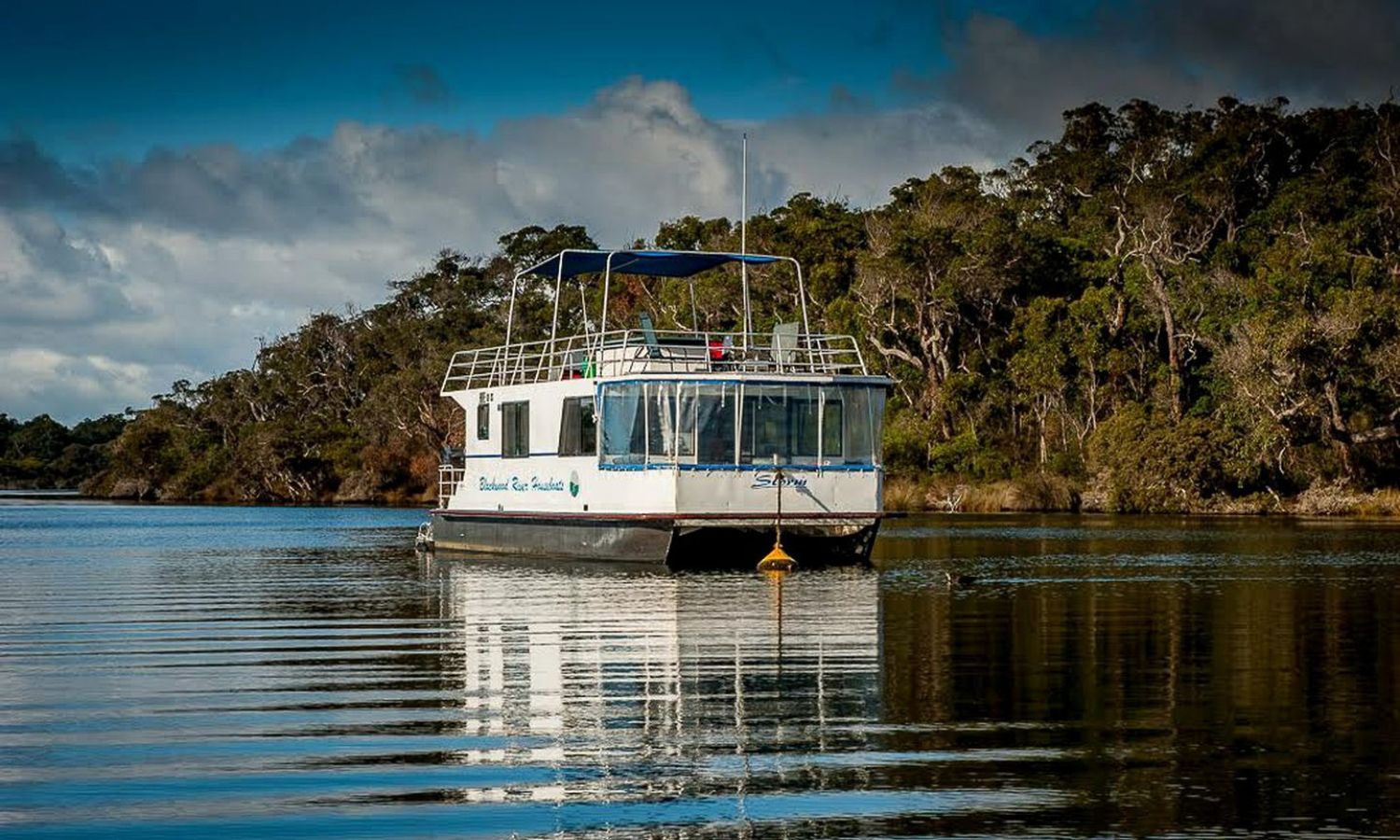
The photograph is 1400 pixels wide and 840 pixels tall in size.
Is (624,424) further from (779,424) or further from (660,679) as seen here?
(660,679)

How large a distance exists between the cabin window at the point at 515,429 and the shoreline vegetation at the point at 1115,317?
33.8m

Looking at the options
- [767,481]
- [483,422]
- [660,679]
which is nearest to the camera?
[660,679]

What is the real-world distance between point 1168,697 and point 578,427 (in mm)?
21018

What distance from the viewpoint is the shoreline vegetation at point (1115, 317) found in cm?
6550

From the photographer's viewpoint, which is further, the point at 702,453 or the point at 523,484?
the point at 523,484

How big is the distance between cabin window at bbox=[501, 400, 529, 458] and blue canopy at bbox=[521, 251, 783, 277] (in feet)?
9.72

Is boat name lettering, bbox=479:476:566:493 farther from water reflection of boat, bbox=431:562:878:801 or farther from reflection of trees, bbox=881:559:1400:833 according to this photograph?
reflection of trees, bbox=881:559:1400:833

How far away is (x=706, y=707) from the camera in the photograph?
1579 centimetres

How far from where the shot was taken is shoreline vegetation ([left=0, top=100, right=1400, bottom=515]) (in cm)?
6550

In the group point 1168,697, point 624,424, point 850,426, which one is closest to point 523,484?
point 624,424

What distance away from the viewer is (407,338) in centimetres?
10919

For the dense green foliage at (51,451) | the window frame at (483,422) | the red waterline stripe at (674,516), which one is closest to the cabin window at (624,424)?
the red waterline stripe at (674,516)

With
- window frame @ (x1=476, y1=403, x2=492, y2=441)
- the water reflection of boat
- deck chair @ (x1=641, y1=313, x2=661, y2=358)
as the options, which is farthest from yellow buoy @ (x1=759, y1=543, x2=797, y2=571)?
window frame @ (x1=476, y1=403, x2=492, y2=441)

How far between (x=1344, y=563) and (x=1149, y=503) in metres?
32.0
